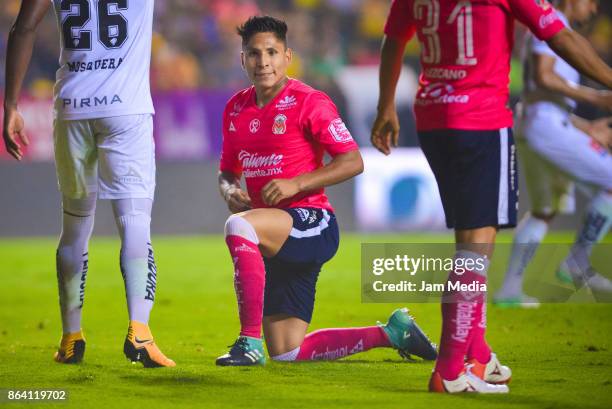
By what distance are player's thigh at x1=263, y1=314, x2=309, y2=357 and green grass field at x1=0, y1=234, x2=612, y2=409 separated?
147mm

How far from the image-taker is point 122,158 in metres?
5.31

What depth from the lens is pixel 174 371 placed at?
518 centimetres

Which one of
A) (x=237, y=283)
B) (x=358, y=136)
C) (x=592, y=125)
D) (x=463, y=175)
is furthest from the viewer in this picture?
(x=358, y=136)

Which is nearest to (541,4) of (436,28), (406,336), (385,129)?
(436,28)

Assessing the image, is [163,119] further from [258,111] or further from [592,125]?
[258,111]

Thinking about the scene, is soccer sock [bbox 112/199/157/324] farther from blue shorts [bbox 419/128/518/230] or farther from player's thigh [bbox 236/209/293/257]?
blue shorts [bbox 419/128/518/230]

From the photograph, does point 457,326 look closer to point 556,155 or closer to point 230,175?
point 230,175

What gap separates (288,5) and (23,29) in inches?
488

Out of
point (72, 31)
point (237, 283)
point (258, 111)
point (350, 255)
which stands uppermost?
point (72, 31)

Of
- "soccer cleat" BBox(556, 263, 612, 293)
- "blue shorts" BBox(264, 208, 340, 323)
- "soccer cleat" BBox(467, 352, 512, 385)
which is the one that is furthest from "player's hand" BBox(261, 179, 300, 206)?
"soccer cleat" BBox(556, 263, 612, 293)

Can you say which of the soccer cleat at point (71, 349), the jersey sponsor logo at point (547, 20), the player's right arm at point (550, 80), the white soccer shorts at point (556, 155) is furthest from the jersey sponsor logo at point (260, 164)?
the white soccer shorts at point (556, 155)

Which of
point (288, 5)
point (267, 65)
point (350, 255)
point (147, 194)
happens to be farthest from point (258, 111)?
point (288, 5)

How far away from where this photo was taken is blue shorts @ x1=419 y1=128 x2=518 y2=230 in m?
4.59

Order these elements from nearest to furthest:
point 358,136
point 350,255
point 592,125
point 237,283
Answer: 1. point 237,283
2. point 592,125
3. point 350,255
4. point 358,136
